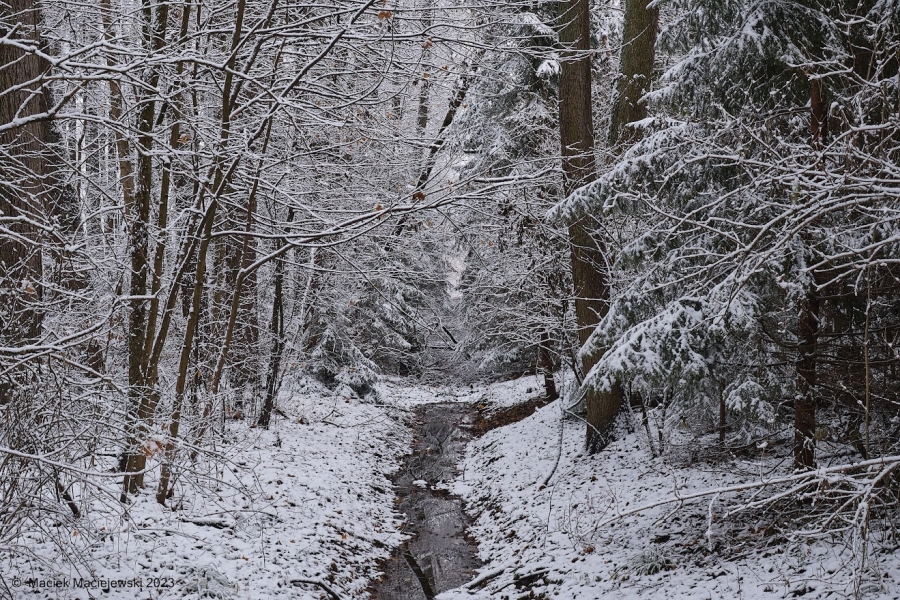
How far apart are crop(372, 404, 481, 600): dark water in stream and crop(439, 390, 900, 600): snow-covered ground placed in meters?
0.30

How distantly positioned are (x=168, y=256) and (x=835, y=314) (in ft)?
30.1

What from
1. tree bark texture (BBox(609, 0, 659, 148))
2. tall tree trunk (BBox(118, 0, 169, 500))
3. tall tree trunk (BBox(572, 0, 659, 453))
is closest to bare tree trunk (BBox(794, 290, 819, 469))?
tall tree trunk (BBox(572, 0, 659, 453))

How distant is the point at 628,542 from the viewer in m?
6.29

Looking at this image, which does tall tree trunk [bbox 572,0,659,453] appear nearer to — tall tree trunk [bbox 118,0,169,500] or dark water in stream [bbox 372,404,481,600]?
dark water in stream [bbox 372,404,481,600]

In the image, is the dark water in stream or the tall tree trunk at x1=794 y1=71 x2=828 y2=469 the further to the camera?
the dark water in stream

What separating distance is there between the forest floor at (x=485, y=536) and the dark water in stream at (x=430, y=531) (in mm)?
202

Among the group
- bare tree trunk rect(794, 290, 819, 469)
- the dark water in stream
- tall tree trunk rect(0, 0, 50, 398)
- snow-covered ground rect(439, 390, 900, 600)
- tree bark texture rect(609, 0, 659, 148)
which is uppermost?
tree bark texture rect(609, 0, 659, 148)

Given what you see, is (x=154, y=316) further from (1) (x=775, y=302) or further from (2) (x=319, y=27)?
(1) (x=775, y=302)

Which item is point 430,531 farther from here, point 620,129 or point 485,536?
point 620,129

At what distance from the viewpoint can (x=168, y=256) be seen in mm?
9430

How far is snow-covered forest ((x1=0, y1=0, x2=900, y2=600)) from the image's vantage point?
12.3ft

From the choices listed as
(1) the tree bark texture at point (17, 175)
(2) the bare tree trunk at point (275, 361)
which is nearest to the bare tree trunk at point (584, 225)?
(2) the bare tree trunk at point (275, 361)

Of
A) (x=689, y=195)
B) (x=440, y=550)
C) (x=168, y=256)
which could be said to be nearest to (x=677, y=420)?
(x=689, y=195)

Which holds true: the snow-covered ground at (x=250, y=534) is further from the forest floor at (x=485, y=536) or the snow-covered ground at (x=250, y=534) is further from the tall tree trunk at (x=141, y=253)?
the tall tree trunk at (x=141, y=253)
